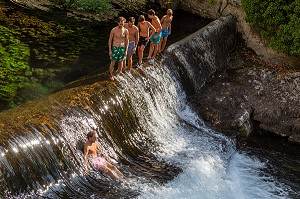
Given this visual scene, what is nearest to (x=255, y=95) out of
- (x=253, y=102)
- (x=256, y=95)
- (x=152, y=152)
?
(x=256, y=95)

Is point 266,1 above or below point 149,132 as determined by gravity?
above

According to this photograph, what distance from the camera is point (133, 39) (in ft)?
36.6

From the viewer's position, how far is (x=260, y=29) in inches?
658

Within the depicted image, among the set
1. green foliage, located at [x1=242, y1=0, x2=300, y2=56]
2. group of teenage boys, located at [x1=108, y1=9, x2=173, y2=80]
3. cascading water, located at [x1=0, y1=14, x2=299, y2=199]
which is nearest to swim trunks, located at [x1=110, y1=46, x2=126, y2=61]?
group of teenage boys, located at [x1=108, y1=9, x2=173, y2=80]

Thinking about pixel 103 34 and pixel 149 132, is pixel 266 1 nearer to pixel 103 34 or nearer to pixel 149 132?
pixel 103 34

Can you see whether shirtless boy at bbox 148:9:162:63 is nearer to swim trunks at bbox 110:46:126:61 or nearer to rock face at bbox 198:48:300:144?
swim trunks at bbox 110:46:126:61

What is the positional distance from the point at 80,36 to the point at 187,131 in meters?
6.17

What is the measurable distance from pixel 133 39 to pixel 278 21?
6.92 m

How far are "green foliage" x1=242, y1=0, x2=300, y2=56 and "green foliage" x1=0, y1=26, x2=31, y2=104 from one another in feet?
27.5

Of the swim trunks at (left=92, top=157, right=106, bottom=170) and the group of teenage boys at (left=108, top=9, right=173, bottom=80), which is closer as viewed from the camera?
the swim trunks at (left=92, top=157, right=106, bottom=170)

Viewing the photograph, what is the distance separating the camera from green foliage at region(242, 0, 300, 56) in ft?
50.1

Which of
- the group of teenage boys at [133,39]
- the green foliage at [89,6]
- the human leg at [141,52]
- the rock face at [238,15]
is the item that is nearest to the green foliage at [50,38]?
Answer: the green foliage at [89,6]

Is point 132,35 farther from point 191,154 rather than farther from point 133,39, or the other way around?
point 191,154

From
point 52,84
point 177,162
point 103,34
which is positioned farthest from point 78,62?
point 177,162
